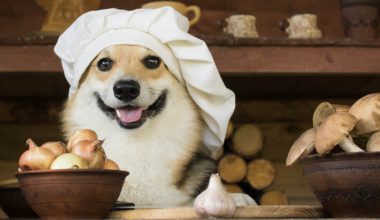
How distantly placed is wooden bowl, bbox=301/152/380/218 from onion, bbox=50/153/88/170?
0.48 m

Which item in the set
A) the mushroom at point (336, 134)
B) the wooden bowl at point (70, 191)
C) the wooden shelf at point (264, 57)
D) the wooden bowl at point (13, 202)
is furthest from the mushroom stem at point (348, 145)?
the wooden bowl at point (13, 202)

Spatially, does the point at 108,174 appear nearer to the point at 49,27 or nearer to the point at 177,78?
the point at 177,78

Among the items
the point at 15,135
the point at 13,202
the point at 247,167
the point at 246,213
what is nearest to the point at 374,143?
the point at 246,213

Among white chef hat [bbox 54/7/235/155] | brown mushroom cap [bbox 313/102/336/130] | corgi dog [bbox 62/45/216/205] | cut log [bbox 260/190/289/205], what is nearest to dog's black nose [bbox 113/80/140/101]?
corgi dog [bbox 62/45/216/205]

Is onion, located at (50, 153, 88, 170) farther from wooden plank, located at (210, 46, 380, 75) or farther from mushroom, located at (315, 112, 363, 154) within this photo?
wooden plank, located at (210, 46, 380, 75)

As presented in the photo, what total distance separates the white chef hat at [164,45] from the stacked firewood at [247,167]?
739mm

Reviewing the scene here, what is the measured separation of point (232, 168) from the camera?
9.69ft

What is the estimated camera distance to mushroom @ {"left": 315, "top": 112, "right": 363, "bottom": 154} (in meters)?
1.71

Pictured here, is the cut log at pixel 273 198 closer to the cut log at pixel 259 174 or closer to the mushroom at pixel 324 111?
the cut log at pixel 259 174

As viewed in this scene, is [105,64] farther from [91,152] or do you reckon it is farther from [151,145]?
[91,152]

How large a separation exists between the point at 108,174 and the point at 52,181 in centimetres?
11

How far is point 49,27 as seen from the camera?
8.88 ft

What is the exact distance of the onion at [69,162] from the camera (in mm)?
1709

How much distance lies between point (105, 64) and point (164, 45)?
162 millimetres
